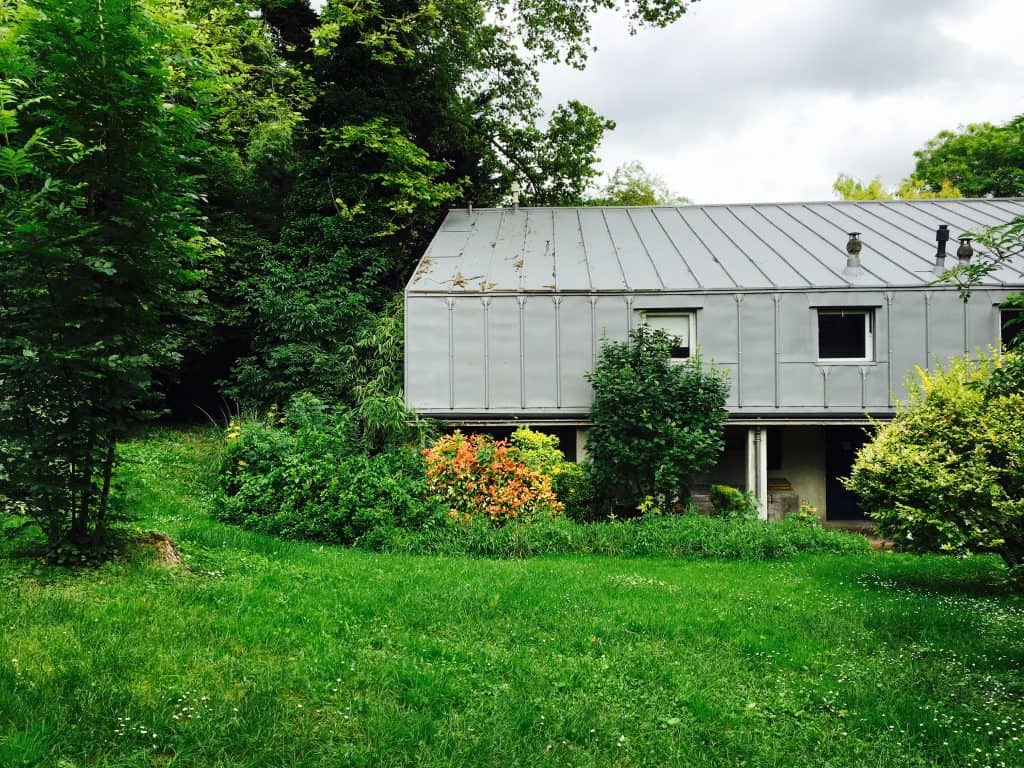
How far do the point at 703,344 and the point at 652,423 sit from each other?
3.10m

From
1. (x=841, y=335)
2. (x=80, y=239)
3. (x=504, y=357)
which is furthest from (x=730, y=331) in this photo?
(x=80, y=239)

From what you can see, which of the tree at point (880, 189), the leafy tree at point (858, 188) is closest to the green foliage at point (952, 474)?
A: the tree at point (880, 189)

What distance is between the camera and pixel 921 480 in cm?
802

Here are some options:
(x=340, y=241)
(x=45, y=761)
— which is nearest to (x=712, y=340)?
(x=340, y=241)

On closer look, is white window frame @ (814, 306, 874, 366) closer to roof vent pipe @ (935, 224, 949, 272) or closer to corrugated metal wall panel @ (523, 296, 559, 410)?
roof vent pipe @ (935, 224, 949, 272)

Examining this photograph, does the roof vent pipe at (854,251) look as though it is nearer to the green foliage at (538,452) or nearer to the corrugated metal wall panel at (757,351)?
the corrugated metal wall panel at (757,351)

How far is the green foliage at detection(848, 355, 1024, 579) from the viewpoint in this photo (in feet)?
24.8

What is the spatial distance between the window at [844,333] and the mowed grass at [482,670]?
759cm

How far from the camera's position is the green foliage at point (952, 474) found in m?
7.56

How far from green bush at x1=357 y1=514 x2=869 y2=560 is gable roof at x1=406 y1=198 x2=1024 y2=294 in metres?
5.76

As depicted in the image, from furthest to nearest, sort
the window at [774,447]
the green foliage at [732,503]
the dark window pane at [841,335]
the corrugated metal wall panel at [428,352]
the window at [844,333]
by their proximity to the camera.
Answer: the window at [774,447] → the dark window pane at [841,335] → the window at [844,333] → the corrugated metal wall panel at [428,352] → the green foliage at [732,503]

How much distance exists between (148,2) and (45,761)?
621cm

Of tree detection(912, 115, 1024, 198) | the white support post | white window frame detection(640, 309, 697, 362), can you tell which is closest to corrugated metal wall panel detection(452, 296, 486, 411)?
white window frame detection(640, 309, 697, 362)

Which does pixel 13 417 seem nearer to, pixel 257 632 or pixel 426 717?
pixel 257 632
